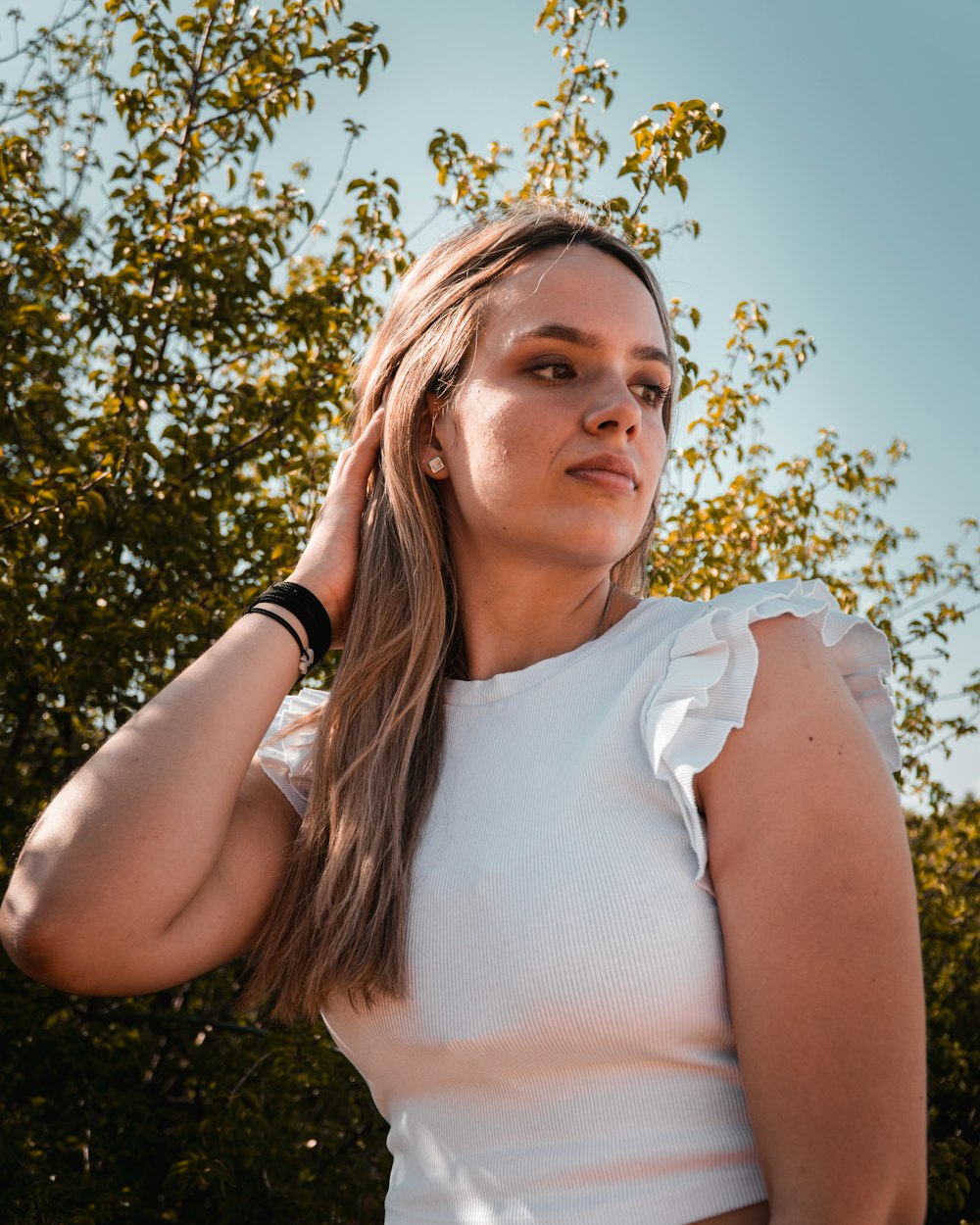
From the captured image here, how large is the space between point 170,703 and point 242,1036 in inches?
106

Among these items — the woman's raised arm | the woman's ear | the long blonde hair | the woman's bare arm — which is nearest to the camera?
the woman's bare arm

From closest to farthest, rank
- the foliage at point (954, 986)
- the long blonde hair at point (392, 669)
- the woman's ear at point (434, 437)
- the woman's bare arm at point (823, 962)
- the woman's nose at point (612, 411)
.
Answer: the woman's bare arm at point (823, 962) → the long blonde hair at point (392, 669) → the woman's nose at point (612, 411) → the woman's ear at point (434, 437) → the foliage at point (954, 986)

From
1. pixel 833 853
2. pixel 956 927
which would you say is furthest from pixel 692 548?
pixel 833 853

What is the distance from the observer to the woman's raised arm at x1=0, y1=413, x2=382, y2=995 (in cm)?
167

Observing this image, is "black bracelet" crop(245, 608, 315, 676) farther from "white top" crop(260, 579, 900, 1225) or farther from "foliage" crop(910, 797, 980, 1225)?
"foliage" crop(910, 797, 980, 1225)

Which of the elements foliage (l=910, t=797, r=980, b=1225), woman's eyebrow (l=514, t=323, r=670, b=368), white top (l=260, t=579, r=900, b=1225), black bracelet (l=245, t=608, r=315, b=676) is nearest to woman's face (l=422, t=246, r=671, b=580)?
woman's eyebrow (l=514, t=323, r=670, b=368)

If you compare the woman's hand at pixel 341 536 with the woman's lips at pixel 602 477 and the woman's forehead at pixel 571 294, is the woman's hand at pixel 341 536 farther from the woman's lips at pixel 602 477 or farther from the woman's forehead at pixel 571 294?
the woman's lips at pixel 602 477

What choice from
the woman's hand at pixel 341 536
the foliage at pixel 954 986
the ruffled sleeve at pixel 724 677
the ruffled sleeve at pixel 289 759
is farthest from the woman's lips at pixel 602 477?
the foliage at pixel 954 986

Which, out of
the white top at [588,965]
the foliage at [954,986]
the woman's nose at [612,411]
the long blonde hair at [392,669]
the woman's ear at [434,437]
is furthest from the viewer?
the foliage at [954,986]

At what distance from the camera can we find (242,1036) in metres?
4.07

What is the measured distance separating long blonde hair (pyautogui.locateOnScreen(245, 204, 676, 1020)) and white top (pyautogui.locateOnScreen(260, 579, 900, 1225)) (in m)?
0.07

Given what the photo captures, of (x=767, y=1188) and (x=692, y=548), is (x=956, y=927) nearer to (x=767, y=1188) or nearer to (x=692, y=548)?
(x=692, y=548)

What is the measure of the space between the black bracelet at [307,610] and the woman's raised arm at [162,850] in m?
0.09

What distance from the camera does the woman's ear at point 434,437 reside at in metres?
2.13
